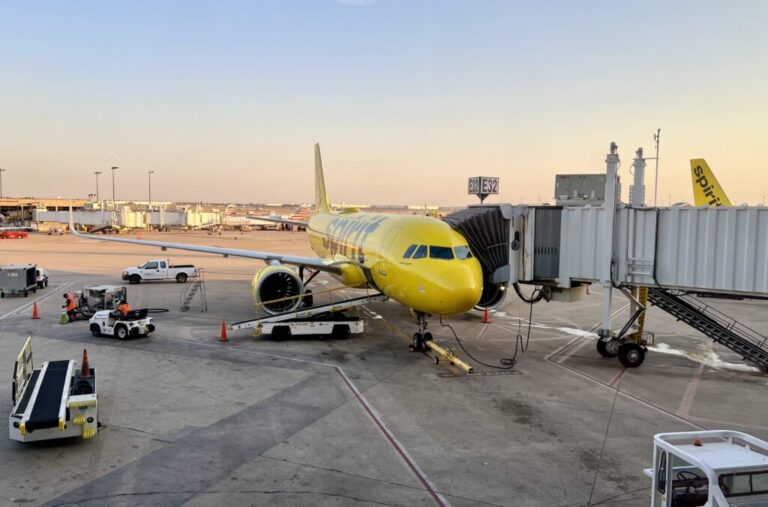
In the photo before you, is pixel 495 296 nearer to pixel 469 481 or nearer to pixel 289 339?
pixel 289 339

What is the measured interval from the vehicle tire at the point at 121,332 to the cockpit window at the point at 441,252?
11.7 m

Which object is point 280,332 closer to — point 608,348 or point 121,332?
point 121,332

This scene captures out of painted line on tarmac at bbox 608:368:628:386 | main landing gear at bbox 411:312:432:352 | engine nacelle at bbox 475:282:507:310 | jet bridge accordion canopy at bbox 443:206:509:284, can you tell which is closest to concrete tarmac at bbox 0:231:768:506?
painted line on tarmac at bbox 608:368:628:386

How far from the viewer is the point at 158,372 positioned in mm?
16219

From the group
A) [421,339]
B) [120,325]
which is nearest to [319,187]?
[120,325]

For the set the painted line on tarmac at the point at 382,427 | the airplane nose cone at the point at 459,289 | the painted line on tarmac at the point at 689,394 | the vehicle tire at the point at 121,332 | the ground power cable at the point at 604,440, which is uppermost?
the airplane nose cone at the point at 459,289

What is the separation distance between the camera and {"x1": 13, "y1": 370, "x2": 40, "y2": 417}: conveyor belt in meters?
11.0

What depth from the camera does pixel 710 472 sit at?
20.8ft

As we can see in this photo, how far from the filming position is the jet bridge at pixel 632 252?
1573 cm

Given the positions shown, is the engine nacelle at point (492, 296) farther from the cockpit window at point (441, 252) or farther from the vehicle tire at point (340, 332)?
the vehicle tire at point (340, 332)

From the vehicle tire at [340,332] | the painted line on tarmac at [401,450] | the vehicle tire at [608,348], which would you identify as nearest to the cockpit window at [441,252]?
the painted line on tarmac at [401,450]

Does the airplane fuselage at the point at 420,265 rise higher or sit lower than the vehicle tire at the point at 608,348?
higher

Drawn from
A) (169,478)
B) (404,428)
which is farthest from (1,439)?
(404,428)

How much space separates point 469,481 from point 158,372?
1041 centimetres
